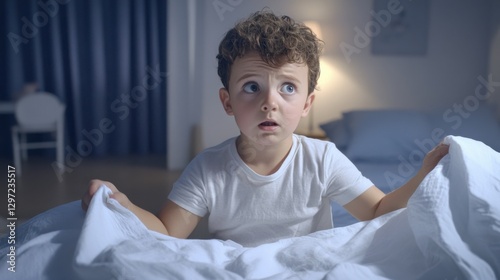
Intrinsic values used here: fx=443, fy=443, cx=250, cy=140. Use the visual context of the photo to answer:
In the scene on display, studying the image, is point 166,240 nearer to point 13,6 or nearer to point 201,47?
point 201,47

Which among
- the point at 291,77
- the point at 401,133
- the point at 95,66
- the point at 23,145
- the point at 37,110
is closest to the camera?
the point at 291,77

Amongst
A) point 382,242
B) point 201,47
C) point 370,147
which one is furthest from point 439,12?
point 382,242

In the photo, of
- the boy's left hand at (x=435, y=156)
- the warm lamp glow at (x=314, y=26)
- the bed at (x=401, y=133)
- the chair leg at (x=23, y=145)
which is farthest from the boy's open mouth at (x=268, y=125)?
the chair leg at (x=23, y=145)

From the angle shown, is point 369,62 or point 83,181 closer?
point 83,181

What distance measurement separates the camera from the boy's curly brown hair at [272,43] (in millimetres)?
682

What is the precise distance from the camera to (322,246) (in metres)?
0.60

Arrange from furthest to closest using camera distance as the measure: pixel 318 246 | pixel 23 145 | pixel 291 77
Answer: pixel 23 145, pixel 291 77, pixel 318 246

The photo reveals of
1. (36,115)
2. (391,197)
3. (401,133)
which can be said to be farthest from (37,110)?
(391,197)

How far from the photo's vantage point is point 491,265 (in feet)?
1.66

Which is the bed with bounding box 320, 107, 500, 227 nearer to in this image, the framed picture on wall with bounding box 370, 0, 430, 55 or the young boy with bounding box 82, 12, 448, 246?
the framed picture on wall with bounding box 370, 0, 430, 55

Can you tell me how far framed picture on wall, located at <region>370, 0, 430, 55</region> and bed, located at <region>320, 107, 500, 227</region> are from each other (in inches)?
16.0

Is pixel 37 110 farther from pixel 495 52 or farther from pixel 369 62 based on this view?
pixel 495 52

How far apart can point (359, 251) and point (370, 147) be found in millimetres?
1575

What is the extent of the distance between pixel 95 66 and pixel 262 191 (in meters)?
3.05
